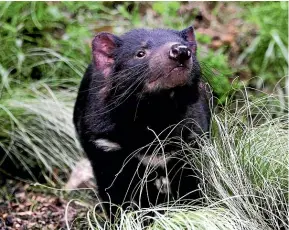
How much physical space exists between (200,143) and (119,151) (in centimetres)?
39

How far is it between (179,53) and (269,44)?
2313 millimetres

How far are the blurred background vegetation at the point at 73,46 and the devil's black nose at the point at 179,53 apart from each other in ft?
4.46

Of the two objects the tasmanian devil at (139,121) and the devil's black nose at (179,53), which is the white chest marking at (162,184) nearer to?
the tasmanian devil at (139,121)

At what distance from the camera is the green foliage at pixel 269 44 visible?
5.03 m

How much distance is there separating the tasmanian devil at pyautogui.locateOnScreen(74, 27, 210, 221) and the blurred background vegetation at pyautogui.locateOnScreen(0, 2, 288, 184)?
1.02 m

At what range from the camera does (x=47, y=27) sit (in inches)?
206

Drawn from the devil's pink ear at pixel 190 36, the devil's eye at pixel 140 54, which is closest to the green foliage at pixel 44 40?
the devil's pink ear at pixel 190 36

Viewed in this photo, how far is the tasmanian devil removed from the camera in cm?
311

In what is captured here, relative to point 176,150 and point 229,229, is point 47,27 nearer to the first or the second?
point 176,150

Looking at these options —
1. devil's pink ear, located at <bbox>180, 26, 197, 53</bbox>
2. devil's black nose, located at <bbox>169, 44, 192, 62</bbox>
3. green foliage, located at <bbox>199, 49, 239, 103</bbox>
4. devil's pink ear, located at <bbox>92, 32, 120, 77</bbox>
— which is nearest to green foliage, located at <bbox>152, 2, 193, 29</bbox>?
green foliage, located at <bbox>199, 49, 239, 103</bbox>

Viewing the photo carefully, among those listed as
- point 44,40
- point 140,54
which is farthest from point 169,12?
point 140,54

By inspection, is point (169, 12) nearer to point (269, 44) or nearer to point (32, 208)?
point (269, 44)

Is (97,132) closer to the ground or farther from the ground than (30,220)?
farther from the ground

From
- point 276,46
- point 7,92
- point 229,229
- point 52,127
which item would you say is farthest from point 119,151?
point 276,46
